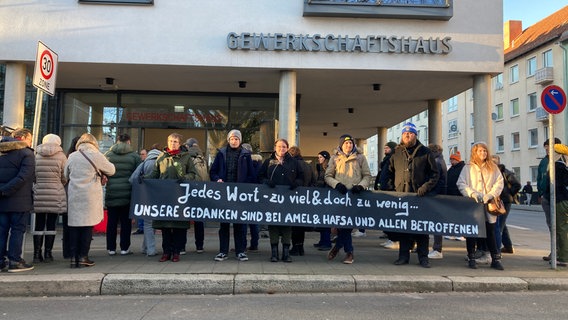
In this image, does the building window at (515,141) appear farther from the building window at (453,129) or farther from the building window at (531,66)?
the building window at (453,129)

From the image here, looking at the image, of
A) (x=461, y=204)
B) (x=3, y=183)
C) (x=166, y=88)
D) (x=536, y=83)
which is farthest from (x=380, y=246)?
(x=536, y=83)

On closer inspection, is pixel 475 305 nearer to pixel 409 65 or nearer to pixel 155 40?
pixel 409 65

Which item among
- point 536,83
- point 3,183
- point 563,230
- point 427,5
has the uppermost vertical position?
point 536,83

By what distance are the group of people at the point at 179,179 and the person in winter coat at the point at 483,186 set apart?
0.02m

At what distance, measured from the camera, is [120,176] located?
23.7ft

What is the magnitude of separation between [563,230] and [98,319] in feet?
22.1

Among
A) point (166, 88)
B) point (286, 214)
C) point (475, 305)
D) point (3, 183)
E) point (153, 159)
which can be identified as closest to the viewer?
point (475, 305)

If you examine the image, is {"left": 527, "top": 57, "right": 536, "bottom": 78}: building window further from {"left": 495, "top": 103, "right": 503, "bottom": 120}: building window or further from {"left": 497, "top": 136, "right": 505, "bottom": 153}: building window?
{"left": 497, "top": 136, "right": 505, "bottom": 153}: building window

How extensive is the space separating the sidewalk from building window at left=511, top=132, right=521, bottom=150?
1355 inches

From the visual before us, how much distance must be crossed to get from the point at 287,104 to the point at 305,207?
430 cm

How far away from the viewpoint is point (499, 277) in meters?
6.12

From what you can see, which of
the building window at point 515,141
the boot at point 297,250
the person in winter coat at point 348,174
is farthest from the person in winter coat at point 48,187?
the building window at point 515,141

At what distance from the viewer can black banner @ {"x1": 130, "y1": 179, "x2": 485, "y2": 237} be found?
22.0ft

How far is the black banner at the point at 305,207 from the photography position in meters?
6.71
